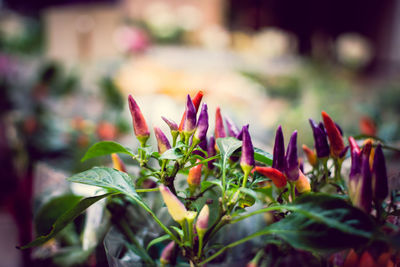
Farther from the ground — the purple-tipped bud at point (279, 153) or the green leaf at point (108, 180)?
the purple-tipped bud at point (279, 153)

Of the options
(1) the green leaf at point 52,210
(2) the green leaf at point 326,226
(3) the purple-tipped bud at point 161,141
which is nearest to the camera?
(2) the green leaf at point 326,226

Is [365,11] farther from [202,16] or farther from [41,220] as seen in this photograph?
[41,220]

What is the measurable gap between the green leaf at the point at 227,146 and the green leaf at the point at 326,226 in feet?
0.25

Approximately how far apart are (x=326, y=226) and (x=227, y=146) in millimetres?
116

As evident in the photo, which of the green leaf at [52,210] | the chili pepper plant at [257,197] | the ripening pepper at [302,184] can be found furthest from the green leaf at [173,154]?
the green leaf at [52,210]

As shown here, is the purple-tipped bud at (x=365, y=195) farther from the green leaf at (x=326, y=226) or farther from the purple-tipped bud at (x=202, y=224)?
the purple-tipped bud at (x=202, y=224)

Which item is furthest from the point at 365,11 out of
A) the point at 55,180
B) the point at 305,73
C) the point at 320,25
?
the point at 55,180

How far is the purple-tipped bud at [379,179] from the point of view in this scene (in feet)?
1.05

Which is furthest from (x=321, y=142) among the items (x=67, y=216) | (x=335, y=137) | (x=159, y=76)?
(x=159, y=76)

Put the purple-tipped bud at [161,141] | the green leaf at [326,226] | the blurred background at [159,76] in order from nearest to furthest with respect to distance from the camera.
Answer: the green leaf at [326,226] → the purple-tipped bud at [161,141] → the blurred background at [159,76]

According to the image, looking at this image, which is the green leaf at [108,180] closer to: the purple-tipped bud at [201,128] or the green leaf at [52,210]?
the purple-tipped bud at [201,128]

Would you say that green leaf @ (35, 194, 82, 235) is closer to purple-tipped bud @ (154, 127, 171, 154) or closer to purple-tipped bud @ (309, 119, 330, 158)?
purple-tipped bud @ (154, 127, 171, 154)

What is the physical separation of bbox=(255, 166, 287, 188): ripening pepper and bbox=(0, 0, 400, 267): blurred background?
0.17 meters

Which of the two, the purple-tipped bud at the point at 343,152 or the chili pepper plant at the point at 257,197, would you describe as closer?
the chili pepper plant at the point at 257,197
